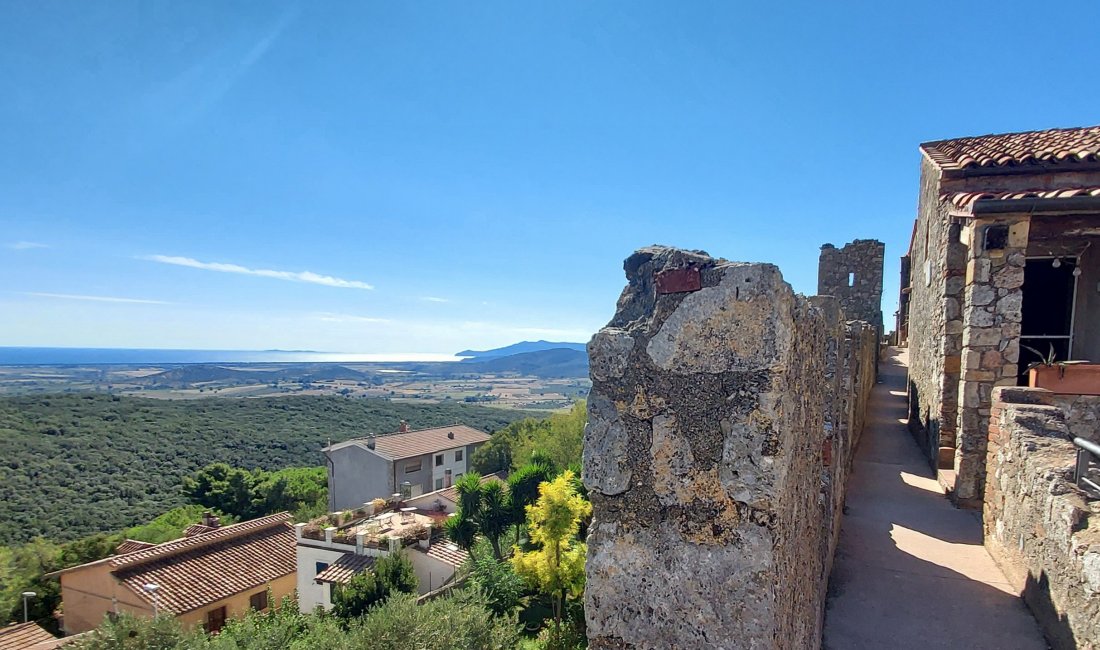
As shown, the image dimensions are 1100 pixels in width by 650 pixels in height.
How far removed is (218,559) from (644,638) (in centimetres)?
2455

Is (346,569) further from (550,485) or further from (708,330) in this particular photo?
(708,330)

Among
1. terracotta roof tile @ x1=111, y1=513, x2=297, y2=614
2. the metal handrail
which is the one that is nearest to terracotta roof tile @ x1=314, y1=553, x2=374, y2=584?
terracotta roof tile @ x1=111, y1=513, x2=297, y2=614

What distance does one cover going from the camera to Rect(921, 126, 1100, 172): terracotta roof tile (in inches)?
320

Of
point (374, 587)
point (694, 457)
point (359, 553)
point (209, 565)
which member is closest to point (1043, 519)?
point (694, 457)

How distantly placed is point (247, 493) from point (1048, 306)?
39410 millimetres

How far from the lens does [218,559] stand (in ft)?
70.0

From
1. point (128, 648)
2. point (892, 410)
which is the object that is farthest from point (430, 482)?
point (892, 410)

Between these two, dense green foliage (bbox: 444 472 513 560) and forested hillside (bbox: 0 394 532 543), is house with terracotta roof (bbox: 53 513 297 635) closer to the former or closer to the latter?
dense green foliage (bbox: 444 472 513 560)

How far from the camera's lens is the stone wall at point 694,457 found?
184cm

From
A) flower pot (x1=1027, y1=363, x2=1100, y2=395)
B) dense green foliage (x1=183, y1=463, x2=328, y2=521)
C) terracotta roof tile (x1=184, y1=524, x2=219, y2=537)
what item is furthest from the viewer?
dense green foliage (x1=183, y1=463, x2=328, y2=521)

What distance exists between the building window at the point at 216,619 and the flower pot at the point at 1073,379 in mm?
22737

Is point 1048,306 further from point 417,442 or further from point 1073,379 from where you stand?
point 417,442

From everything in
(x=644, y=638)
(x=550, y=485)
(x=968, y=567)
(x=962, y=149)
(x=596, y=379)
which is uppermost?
(x=962, y=149)

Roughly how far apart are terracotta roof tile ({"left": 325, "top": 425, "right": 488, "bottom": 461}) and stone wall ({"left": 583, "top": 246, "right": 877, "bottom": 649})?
34250 mm
